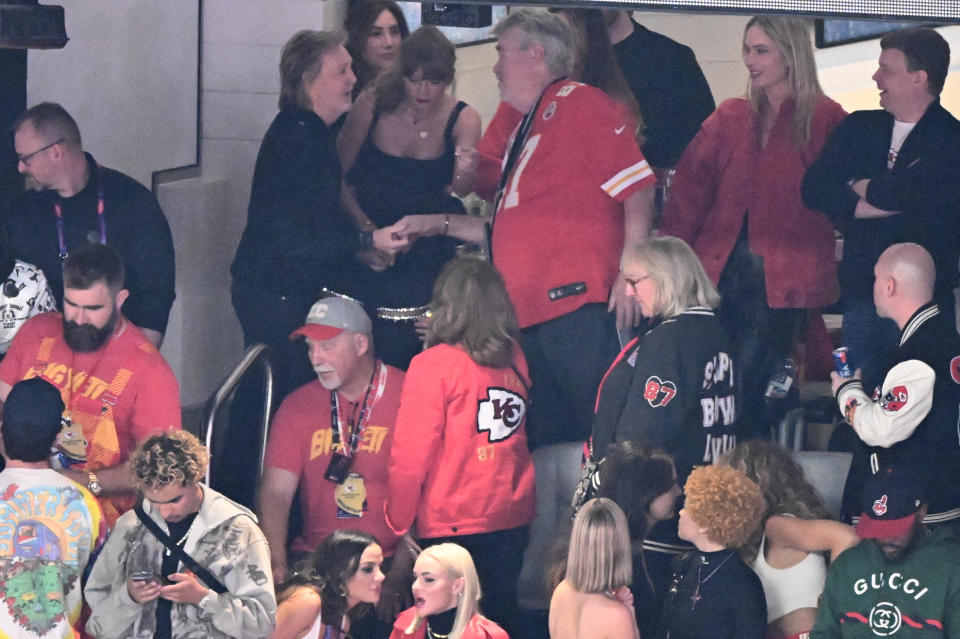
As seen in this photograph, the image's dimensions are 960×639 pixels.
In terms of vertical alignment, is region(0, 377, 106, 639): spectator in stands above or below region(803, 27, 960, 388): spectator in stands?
below

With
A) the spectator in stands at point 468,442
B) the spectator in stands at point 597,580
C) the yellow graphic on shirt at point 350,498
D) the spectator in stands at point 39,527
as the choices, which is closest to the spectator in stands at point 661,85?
the spectator in stands at point 468,442

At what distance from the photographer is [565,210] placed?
5883 mm

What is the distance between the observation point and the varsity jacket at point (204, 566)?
15.8ft

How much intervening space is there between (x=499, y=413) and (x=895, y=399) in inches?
50.2

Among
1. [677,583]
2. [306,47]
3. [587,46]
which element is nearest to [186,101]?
[306,47]

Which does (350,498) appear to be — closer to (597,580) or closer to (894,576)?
(597,580)

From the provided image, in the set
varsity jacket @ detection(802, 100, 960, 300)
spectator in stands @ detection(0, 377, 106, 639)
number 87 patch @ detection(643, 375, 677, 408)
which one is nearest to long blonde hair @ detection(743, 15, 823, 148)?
varsity jacket @ detection(802, 100, 960, 300)

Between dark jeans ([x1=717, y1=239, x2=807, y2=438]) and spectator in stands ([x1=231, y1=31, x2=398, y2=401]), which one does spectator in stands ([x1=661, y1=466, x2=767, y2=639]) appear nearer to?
dark jeans ([x1=717, y1=239, x2=807, y2=438])

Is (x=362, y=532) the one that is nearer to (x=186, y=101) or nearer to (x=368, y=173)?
(x=368, y=173)

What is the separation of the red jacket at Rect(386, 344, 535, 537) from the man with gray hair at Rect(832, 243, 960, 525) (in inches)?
44.2

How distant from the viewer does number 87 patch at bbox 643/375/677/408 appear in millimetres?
5285

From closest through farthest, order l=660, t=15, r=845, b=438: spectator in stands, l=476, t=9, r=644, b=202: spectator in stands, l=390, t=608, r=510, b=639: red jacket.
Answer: l=390, t=608, r=510, b=639: red jacket → l=660, t=15, r=845, b=438: spectator in stands → l=476, t=9, r=644, b=202: spectator in stands

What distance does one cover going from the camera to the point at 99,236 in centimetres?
604

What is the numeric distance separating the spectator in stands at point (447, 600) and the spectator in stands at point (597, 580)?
0.25 m
